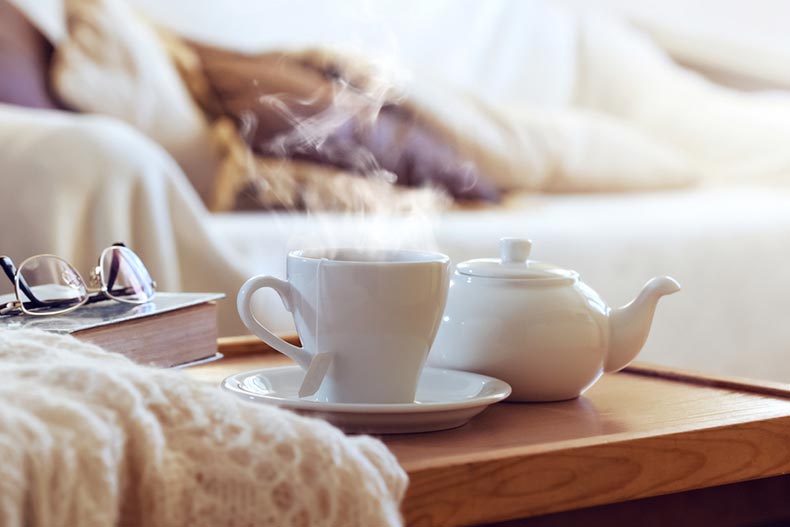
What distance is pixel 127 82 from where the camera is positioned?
72.5 inches

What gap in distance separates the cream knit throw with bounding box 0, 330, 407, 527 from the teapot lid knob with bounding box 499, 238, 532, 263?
0.28m

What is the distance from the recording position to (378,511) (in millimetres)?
456

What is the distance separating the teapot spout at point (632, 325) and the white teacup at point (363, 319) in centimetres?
15

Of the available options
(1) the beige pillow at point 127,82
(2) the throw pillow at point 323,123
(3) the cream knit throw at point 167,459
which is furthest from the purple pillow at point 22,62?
(3) the cream knit throw at point 167,459

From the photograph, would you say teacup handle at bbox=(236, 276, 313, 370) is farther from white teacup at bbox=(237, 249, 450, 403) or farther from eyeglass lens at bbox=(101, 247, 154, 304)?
eyeglass lens at bbox=(101, 247, 154, 304)

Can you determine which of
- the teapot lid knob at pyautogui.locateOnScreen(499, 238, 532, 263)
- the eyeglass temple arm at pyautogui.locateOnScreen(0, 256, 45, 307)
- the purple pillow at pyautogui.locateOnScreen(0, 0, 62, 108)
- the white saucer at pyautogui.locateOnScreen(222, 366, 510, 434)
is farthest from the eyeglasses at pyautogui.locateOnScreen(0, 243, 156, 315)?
the purple pillow at pyautogui.locateOnScreen(0, 0, 62, 108)

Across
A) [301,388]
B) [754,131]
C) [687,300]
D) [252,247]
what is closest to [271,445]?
[301,388]

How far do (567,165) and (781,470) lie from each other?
169 cm

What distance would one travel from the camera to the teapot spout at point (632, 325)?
73 centimetres

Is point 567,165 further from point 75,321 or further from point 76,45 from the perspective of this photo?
point 75,321

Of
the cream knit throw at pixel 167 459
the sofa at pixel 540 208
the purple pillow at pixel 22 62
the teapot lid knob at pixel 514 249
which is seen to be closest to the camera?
the cream knit throw at pixel 167 459

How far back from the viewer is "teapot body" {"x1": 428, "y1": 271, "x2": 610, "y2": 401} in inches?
27.4

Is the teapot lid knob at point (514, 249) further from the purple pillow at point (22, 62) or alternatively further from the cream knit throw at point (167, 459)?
the purple pillow at point (22, 62)

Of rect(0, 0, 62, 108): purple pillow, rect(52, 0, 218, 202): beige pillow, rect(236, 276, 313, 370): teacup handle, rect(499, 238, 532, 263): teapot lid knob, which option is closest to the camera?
rect(236, 276, 313, 370): teacup handle
